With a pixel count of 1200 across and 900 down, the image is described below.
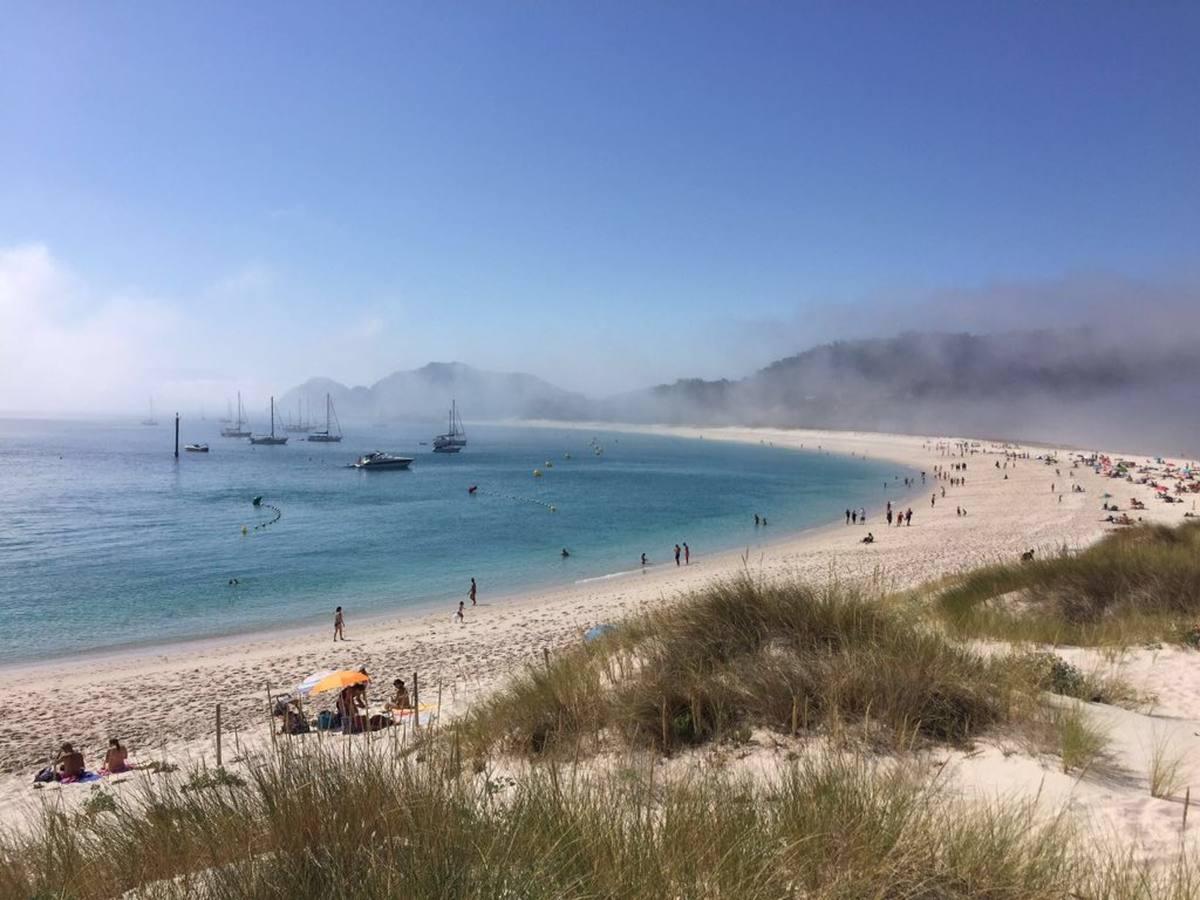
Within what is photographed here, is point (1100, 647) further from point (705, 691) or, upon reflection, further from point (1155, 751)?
point (705, 691)

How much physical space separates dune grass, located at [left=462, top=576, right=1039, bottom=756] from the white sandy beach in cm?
52

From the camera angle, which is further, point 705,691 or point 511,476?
point 511,476

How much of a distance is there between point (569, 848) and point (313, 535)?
38.3 meters

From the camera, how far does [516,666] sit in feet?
46.0

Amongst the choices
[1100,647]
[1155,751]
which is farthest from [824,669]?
[1100,647]

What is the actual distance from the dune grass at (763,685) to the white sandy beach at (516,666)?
52 centimetres

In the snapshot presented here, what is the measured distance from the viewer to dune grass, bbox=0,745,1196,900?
97.7 inches

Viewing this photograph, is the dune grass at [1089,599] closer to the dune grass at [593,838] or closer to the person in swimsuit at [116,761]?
the dune grass at [593,838]

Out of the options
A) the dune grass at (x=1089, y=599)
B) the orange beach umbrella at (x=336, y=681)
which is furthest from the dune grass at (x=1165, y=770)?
the orange beach umbrella at (x=336, y=681)

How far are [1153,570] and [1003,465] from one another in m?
76.4

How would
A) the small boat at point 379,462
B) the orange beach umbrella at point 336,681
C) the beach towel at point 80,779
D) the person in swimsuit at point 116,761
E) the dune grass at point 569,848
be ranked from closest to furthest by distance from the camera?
the dune grass at point 569,848, the beach towel at point 80,779, the person in swimsuit at point 116,761, the orange beach umbrella at point 336,681, the small boat at point 379,462

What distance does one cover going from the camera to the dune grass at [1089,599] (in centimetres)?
812

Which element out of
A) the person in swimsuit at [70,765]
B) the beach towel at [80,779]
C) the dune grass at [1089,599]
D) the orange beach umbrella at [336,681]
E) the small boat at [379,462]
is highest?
the dune grass at [1089,599]

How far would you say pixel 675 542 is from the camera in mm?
37062
